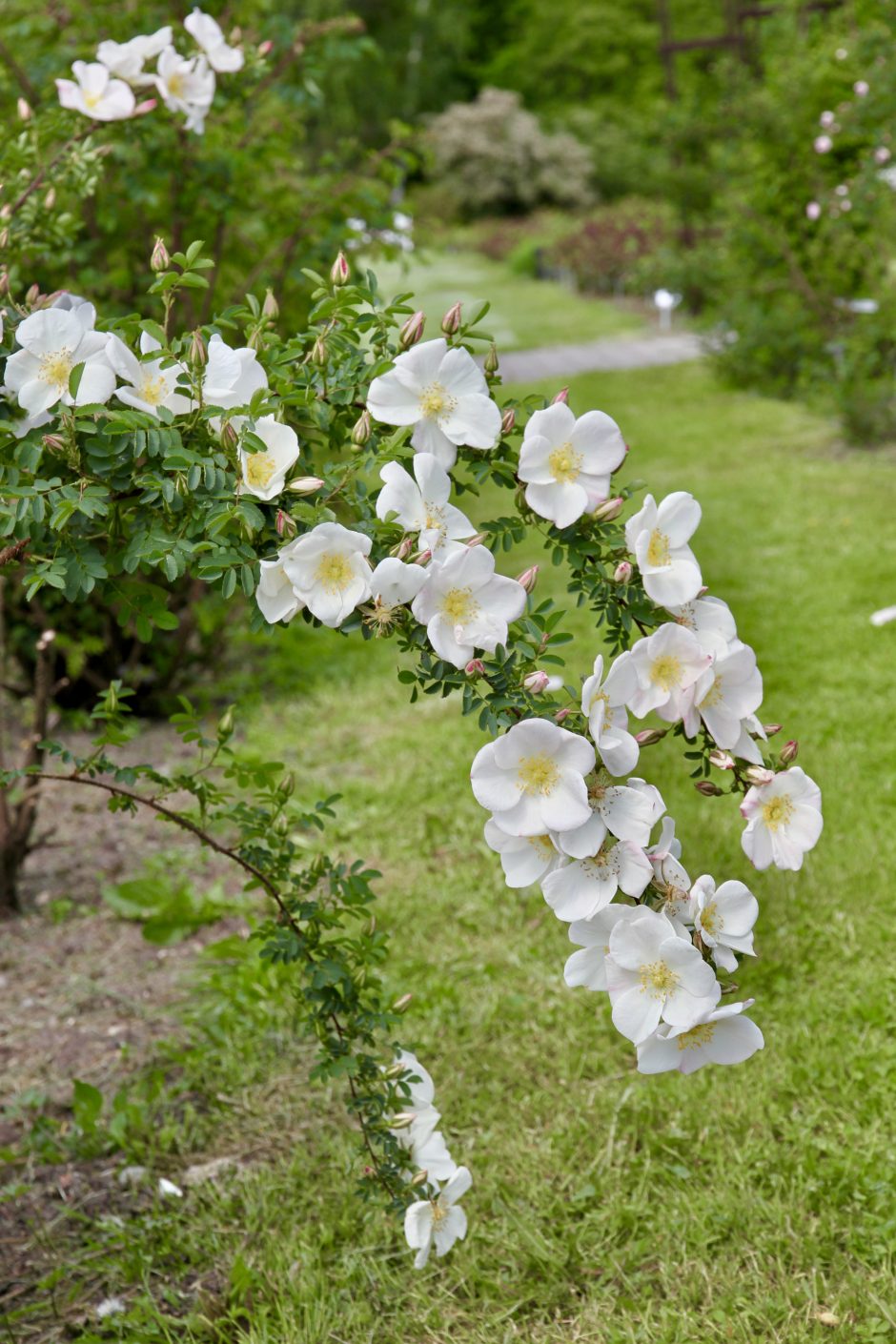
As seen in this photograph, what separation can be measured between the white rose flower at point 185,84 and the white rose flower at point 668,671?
1687 millimetres

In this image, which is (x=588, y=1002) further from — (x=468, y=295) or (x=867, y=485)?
(x=468, y=295)

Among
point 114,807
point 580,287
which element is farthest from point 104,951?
point 580,287

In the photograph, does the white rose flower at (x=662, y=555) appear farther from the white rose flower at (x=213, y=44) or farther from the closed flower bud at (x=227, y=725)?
the white rose flower at (x=213, y=44)

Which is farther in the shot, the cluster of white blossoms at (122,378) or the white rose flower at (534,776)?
the cluster of white blossoms at (122,378)

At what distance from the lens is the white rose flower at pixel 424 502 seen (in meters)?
1.27

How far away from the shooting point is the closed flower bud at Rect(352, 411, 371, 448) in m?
1.36

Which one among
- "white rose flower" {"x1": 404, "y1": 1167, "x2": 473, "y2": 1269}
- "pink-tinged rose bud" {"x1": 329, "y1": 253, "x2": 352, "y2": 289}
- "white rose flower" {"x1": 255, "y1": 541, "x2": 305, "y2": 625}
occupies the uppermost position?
"pink-tinged rose bud" {"x1": 329, "y1": 253, "x2": 352, "y2": 289}

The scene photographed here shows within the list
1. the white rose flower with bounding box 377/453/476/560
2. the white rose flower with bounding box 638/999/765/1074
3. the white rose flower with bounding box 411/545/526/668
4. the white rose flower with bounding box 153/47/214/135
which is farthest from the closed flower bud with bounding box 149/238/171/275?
the white rose flower with bounding box 153/47/214/135

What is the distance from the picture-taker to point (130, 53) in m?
2.30

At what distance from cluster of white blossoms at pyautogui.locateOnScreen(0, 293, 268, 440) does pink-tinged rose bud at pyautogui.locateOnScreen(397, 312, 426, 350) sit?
157mm

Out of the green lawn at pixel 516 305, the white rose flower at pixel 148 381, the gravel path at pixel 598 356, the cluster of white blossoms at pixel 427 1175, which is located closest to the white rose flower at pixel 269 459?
the white rose flower at pixel 148 381

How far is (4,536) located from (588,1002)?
5.52 feet

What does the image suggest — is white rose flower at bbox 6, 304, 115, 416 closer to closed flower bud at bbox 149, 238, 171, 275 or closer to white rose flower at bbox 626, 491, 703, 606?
closed flower bud at bbox 149, 238, 171, 275

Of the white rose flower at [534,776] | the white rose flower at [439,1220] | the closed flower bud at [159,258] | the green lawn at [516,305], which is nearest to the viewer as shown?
the white rose flower at [534,776]
